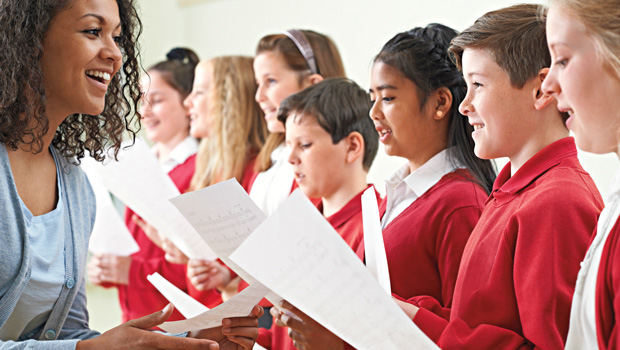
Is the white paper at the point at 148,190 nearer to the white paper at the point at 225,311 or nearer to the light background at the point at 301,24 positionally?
the white paper at the point at 225,311

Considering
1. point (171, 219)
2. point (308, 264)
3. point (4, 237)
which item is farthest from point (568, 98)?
point (171, 219)

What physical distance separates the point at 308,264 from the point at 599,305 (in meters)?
0.40

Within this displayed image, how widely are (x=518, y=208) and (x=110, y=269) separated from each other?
2047 mm

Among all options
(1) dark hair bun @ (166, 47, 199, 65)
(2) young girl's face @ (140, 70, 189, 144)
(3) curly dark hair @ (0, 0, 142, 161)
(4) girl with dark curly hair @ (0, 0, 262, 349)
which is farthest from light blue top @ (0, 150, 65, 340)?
(1) dark hair bun @ (166, 47, 199, 65)

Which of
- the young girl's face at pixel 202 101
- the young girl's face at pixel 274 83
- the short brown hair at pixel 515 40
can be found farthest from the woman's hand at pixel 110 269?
the short brown hair at pixel 515 40

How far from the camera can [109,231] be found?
8.81ft

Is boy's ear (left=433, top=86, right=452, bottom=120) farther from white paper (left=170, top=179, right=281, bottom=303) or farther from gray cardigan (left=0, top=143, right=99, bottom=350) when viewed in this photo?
gray cardigan (left=0, top=143, right=99, bottom=350)

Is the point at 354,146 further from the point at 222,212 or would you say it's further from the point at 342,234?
the point at 222,212

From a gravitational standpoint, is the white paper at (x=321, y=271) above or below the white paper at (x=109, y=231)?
above

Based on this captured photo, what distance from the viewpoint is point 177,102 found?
312 centimetres

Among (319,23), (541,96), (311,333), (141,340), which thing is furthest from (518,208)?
(319,23)

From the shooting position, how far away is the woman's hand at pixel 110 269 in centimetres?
276

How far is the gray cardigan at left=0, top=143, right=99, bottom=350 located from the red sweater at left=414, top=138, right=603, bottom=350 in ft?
2.40

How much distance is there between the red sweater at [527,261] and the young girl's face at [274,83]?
4.19ft
